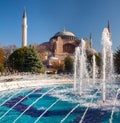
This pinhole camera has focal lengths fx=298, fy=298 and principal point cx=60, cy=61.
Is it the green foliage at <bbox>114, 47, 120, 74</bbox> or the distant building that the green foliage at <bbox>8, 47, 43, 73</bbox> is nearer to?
the green foliage at <bbox>114, 47, 120, 74</bbox>

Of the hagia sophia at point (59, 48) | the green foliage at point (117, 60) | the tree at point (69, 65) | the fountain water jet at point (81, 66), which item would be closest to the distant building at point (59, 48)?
the hagia sophia at point (59, 48)

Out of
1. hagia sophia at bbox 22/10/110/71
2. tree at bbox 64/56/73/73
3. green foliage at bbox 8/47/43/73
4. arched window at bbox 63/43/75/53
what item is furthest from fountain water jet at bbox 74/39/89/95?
arched window at bbox 63/43/75/53

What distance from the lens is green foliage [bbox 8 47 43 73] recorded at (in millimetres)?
29500

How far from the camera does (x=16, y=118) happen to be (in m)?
9.38

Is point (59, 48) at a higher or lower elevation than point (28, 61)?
higher

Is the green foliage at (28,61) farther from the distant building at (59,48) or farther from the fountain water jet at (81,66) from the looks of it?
the distant building at (59,48)

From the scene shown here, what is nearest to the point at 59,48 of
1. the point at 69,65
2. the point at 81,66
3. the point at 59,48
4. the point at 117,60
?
the point at 59,48

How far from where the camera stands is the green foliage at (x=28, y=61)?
2950cm

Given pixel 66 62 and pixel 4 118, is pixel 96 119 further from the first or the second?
pixel 66 62

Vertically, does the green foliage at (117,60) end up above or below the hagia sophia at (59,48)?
below

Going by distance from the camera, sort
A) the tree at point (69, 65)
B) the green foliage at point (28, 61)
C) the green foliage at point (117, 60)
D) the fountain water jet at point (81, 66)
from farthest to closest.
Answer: the tree at point (69, 65) → the green foliage at point (117, 60) → the green foliage at point (28, 61) → the fountain water jet at point (81, 66)

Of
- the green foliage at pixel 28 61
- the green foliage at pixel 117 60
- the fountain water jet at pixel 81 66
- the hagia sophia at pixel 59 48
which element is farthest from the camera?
the hagia sophia at pixel 59 48

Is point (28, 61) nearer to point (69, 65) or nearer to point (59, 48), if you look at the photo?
point (69, 65)

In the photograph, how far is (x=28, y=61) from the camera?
29.8 metres
